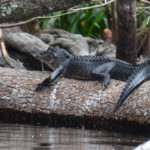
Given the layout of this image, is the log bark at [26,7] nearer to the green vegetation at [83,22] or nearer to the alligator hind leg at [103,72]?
the alligator hind leg at [103,72]

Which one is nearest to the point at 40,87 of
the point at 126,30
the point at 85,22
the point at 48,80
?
the point at 48,80

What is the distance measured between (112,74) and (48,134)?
191cm

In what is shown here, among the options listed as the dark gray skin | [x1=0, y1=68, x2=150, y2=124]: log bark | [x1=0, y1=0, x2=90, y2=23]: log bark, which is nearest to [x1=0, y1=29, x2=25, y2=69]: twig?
the dark gray skin

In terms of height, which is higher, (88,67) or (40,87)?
(88,67)

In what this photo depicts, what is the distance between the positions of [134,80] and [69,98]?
0.92 m

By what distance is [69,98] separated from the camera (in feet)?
20.0

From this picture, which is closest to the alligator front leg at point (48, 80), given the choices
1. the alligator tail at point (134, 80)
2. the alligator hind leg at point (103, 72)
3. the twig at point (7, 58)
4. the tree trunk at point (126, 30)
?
the alligator hind leg at point (103, 72)

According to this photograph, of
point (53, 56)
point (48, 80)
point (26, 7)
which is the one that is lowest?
point (26, 7)

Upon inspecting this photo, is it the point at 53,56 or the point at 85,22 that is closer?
the point at 53,56

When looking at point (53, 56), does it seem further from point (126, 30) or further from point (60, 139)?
point (60, 139)

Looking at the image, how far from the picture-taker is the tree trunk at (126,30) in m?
7.56

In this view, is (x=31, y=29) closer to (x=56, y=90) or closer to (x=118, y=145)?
(x=56, y=90)

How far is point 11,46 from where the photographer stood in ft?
32.3

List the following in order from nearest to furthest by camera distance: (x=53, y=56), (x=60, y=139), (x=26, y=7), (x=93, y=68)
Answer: (x=26, y=7)
(x=60, y=139)
(x=93, y=68)
(x=53, y=56)
